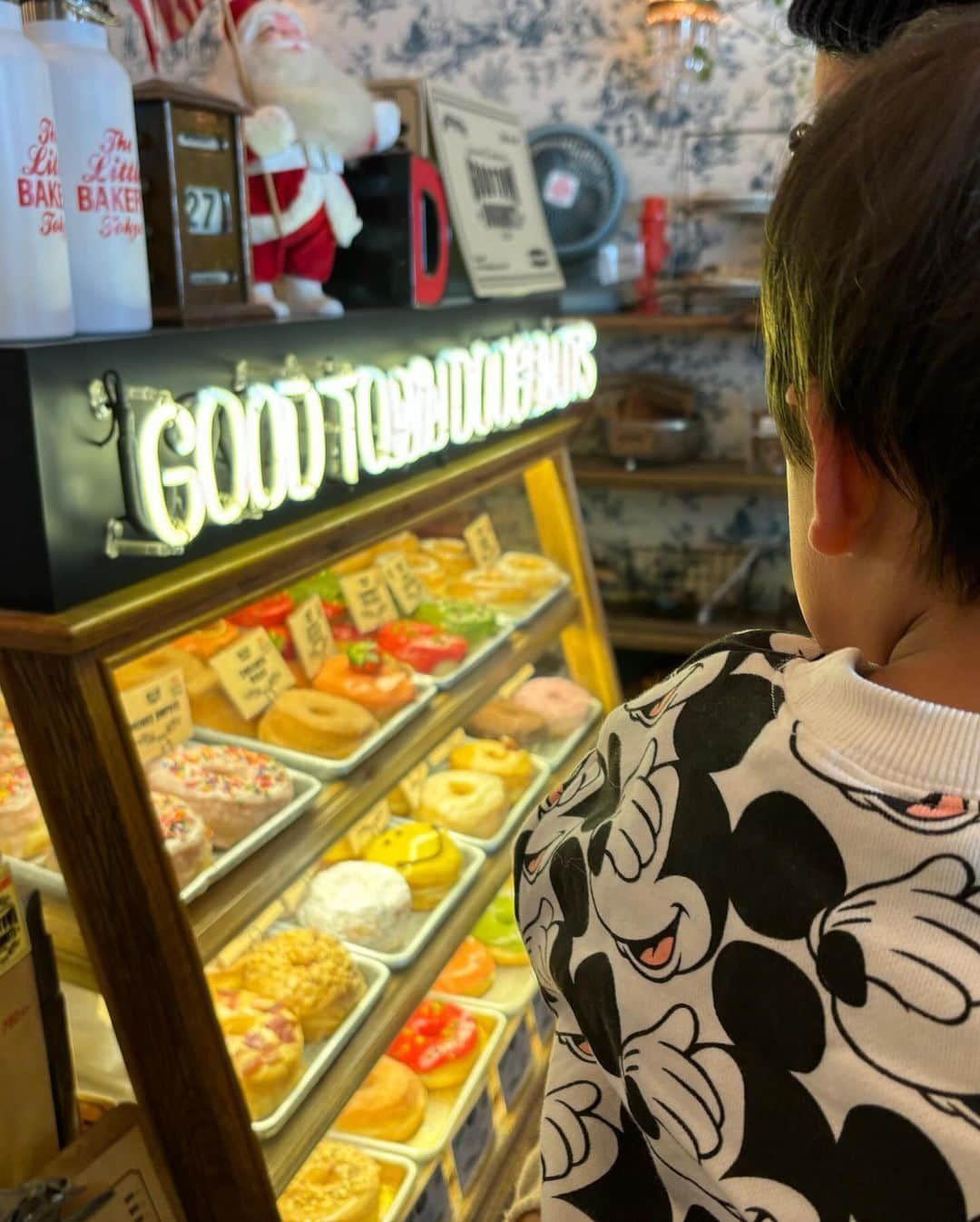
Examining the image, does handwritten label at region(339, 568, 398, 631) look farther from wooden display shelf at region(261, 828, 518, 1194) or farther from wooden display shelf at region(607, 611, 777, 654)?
wooden display shelf at region(607, 611, 777, 654)

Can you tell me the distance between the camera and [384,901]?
1910 millimetres

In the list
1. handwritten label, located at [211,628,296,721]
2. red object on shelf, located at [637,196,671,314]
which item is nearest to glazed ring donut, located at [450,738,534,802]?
handwritten label, located at [211,628,296,721]

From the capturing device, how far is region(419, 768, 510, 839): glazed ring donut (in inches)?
87.7

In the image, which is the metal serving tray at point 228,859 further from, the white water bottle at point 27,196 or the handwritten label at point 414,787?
the white water bottle at point 27,196

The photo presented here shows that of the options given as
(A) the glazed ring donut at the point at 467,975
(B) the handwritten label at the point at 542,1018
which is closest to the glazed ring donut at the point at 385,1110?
(A) the glazed ring donut at the point at 467,975

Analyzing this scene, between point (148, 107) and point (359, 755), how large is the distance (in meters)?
1.02

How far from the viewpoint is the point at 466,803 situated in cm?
225

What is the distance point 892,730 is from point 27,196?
98cm

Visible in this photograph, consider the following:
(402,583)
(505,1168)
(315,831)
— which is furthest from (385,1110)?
(402,583)

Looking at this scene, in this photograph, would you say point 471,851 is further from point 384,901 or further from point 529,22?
point 529,22

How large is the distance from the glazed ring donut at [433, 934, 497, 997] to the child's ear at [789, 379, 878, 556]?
1.67m

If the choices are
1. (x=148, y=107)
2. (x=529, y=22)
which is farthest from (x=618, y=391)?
(x=148, y=107)

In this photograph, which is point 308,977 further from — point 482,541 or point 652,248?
point 652,248

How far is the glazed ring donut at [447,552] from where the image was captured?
2570 mm
